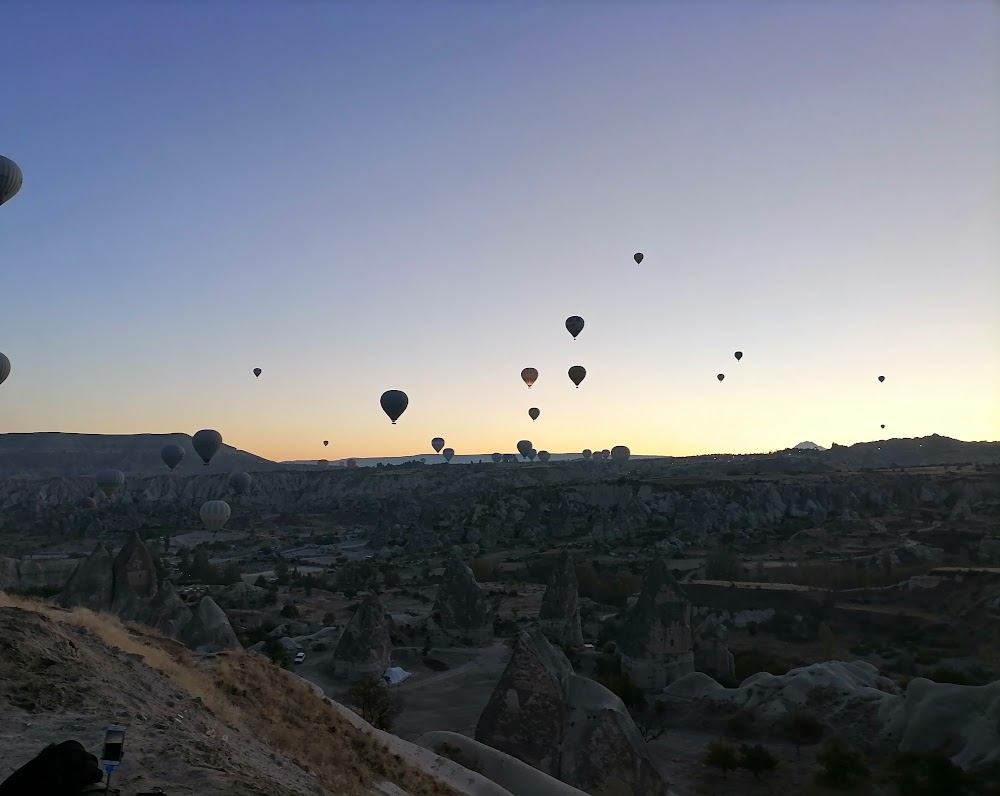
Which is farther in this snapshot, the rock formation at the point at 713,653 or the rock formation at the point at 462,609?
the rock formation at the point at 462,609

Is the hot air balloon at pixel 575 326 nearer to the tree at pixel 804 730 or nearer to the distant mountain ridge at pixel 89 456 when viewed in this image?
the tree at pixel 804 730

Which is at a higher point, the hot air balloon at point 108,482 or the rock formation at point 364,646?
the hot air balloon at point 108,482

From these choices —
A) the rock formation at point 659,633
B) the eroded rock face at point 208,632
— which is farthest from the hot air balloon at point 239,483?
the rock formation at point 659,633

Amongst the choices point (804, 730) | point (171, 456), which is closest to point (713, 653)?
point (804, 730)

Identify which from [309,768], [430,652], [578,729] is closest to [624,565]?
[430,652]

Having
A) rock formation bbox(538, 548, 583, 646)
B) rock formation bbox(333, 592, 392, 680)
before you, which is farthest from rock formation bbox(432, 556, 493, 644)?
rock formation bbox(333, 592, 392, 680)

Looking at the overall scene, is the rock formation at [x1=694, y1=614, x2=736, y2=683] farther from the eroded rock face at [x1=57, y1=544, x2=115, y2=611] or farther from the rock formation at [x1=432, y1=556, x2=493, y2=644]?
the eroded rock face at [x1=57, y1=544, x2=115, y2=611]
